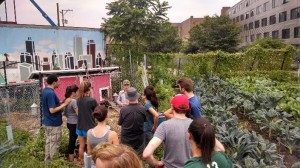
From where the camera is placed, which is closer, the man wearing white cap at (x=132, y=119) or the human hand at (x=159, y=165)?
the human hand at (x=159, y=165)

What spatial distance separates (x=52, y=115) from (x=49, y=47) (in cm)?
937

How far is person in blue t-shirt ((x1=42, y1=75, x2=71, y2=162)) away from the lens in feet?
16.7

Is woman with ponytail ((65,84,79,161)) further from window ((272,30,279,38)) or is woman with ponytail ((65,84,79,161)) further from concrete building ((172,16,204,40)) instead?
concrete building ((172,16,204,40))

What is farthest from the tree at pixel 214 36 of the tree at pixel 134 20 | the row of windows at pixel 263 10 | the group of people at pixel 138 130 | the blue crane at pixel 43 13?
the group of people at pixel 138 130

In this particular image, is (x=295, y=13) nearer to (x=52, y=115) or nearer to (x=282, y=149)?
(x=282, y=149)

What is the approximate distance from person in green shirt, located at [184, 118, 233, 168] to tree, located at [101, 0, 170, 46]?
586 inches

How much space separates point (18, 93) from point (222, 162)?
919 centimetres

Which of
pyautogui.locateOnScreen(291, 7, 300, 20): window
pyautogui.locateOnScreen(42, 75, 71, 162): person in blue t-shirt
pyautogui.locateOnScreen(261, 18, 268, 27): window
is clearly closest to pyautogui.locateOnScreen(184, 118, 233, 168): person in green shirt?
pyautogui.locateOnScreen(42, 75, 71, 162): person in blue t-shirt

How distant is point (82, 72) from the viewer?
11195mm

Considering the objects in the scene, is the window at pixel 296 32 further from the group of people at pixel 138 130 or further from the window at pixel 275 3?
the group of people at pixel 138 130

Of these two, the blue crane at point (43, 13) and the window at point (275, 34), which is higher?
the window at point (275, 34)

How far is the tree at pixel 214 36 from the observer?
39750mm

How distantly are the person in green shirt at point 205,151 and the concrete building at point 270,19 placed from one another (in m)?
47.6

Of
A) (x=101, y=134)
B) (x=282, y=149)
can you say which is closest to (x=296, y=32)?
(x=282, y=149)
